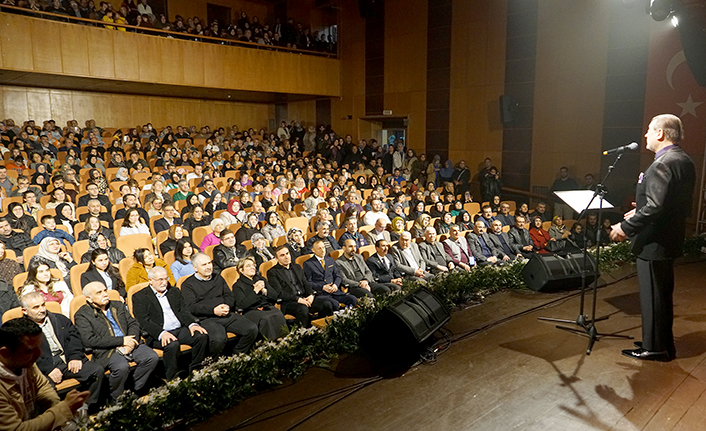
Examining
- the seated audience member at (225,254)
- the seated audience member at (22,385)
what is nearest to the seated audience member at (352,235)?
the seated audience member at (225,254)

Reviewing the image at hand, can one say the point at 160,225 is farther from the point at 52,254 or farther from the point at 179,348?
the point at 179,348

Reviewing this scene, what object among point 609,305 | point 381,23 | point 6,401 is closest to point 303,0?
point 381,23

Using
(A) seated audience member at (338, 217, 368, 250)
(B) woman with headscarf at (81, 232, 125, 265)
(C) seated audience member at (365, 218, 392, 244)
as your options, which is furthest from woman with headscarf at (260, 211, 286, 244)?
(B) woman with headscarf at (81, 232, 125, 265)

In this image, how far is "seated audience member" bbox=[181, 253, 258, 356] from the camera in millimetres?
3477

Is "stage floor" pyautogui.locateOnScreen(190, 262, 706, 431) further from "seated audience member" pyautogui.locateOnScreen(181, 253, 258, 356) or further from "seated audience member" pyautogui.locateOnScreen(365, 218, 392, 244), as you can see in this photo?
"seated audience member" pyautogui.locateOnScreen(365, 218, 392, 244)

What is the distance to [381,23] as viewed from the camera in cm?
1183

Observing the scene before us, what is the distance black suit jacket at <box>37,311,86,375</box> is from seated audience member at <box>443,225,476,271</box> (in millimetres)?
3856

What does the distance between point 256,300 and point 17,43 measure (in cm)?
743

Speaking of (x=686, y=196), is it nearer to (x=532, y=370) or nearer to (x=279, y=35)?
(x=532, y=370)

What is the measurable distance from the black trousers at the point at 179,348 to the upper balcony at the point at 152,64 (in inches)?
289

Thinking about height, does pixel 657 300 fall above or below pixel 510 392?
above

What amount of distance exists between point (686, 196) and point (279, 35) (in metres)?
11.0

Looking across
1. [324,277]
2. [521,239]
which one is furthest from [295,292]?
[521,239]

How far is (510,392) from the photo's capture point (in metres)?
2.63
